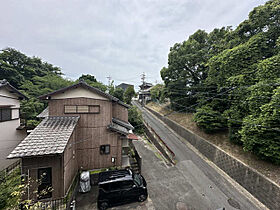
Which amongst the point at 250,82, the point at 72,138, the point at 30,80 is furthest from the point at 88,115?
the point at 30,80

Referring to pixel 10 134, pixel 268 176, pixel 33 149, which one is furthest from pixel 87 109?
pixel 268 176

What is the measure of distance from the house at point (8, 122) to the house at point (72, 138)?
3960 millimetres

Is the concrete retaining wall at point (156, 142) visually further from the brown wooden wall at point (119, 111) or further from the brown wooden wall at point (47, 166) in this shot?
the brown wooden wall at point (47, 166)

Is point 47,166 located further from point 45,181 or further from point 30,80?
point 30,80

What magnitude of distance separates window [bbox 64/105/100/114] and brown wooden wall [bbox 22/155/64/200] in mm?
3158

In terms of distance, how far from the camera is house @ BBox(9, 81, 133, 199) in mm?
5613

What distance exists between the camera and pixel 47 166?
5.60 m

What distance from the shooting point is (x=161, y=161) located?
34.6ft

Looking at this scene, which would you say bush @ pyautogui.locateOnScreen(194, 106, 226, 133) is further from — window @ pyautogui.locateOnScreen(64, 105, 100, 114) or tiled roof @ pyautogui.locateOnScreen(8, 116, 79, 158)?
tiled roof @ pyautogui.locateOnScreen(8, 116, 79, 158)

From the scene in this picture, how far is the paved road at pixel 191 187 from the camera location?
21.4 ft

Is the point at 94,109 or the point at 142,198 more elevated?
the point at 94,109

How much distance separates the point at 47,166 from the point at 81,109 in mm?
3761

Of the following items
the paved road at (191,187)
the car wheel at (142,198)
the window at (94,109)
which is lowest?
the paved road at (191,187)

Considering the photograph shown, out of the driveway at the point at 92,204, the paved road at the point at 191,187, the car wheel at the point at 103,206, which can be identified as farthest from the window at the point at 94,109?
the paved road at the point at 191,187
